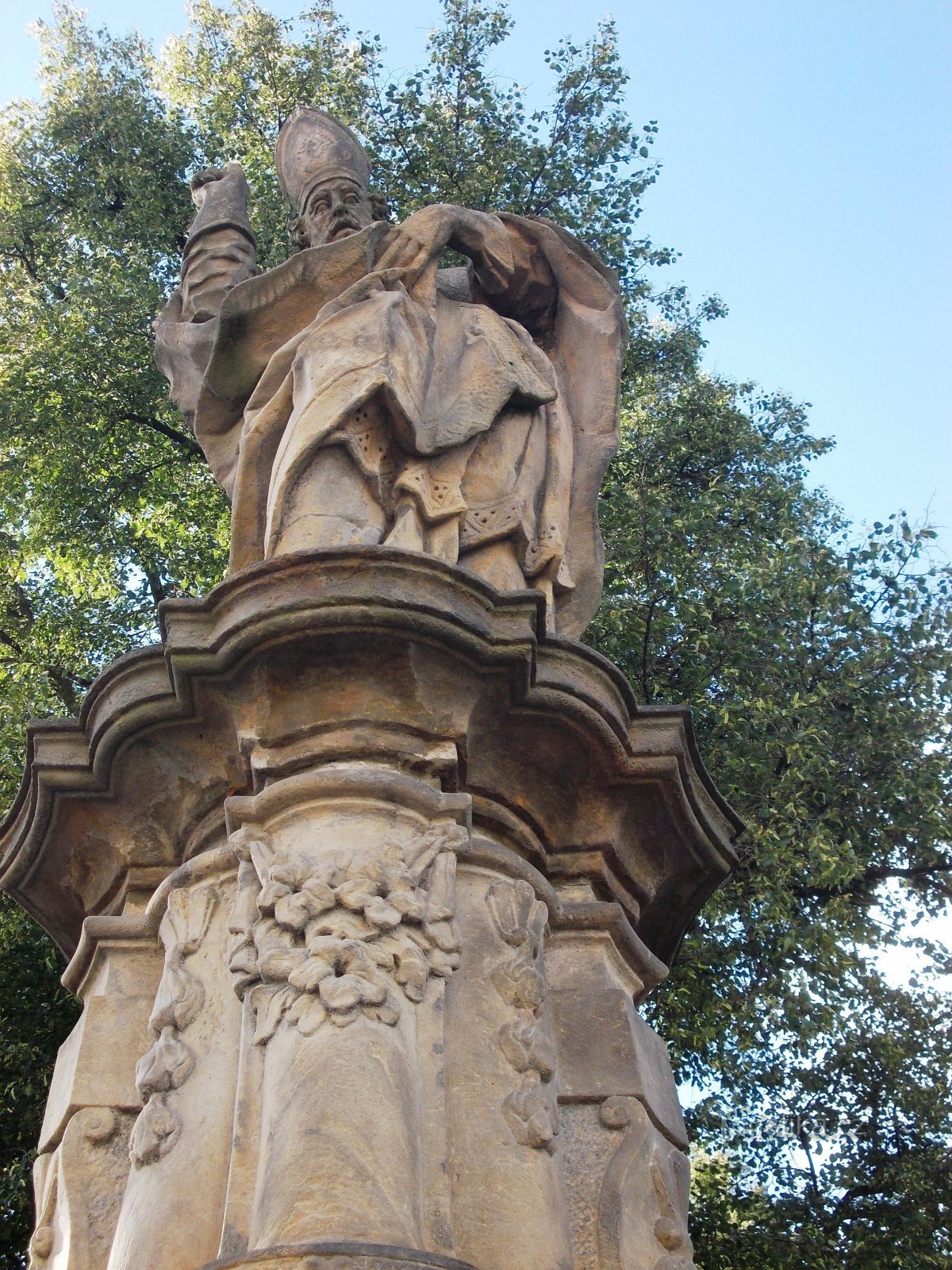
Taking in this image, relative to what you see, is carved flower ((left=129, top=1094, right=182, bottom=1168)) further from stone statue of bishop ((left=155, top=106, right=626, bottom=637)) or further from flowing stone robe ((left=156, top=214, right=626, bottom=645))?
flowing stone robe ((left=156, top=214, right=626, bottom=645))

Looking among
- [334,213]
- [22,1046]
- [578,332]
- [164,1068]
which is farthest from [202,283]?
[22,1046]

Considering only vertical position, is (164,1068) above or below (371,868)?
below

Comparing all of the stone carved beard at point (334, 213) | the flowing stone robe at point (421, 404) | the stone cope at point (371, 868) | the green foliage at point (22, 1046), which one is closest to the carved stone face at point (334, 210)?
the stone carved beard at point (334, 213)

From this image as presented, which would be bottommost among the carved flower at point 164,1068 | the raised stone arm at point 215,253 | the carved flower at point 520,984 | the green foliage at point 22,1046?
the carved flower at point 164,1068

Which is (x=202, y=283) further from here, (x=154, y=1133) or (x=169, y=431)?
(x=169, y=431)

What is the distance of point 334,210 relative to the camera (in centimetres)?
607

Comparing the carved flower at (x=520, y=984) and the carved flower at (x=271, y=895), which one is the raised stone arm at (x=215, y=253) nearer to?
the carved flower at (x=271, y=895)

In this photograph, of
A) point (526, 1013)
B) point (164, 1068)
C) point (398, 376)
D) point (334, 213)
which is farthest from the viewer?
point (334, 213)

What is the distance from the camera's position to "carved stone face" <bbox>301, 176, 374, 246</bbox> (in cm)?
600

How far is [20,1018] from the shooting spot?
328 inches

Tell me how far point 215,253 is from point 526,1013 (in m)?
3.90

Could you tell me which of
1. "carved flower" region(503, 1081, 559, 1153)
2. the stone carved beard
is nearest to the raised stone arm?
the stone carved beard

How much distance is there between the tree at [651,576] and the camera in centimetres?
830

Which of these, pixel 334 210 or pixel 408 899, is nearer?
pixel 408 899
